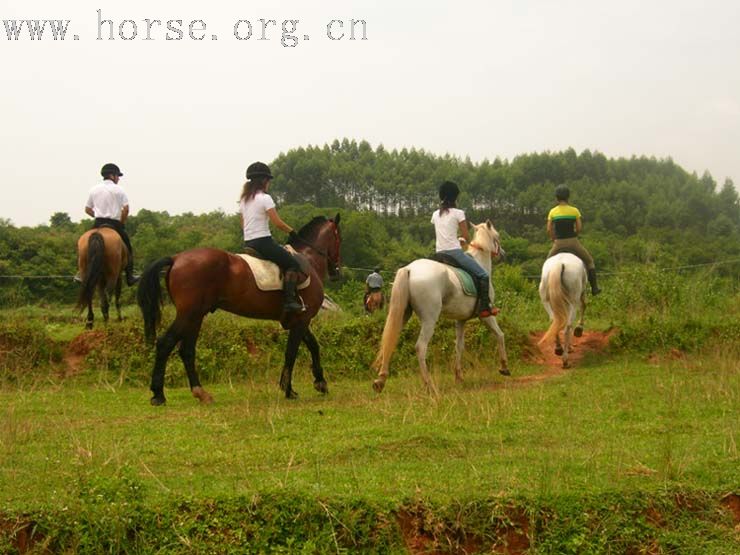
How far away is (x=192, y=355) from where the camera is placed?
11.4m

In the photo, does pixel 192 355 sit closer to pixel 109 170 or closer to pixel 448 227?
pixel 448 227

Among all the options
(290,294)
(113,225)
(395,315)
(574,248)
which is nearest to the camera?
(290,294)

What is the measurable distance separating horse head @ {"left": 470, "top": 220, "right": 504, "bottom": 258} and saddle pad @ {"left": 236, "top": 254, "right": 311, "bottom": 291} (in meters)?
3.32

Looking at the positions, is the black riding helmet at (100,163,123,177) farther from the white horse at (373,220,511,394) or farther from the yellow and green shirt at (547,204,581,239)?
the yellow and green shirt at (547,204,581,239)

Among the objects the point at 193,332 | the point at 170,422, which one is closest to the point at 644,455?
the point at 170,422

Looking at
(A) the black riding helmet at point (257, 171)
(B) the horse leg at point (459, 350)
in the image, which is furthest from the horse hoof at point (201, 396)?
(B) the horse leg at point (459, 350)

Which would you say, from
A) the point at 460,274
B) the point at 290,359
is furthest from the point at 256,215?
the point at 460,274

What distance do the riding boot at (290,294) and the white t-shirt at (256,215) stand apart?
0.63m

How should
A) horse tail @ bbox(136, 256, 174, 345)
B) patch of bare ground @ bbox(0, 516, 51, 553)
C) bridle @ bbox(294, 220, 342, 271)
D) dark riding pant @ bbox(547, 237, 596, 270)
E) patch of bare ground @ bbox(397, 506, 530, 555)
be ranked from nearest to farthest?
patch of bare ground @ bbox(0, 516, 51, 553) → patch of bare ground @ bbox(397, 506, 530, 555) → horse tail @ bbox(136, 256, 174, 345) → bridle @ bbox(294, 220, 342, 271) → dark riding pant @ bbox(547, 237, 596, 270)

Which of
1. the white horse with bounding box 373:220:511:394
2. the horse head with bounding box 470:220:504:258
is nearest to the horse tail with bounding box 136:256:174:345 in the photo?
the white horse with bounding box 373:220:511:394

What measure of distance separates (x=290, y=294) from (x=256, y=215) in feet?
3.66

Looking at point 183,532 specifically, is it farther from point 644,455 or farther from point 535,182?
point 535,182

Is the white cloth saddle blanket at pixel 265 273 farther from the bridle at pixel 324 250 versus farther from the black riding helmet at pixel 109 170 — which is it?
the black riding helmet at pixel 109 170

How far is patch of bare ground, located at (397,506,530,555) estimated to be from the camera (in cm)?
643
